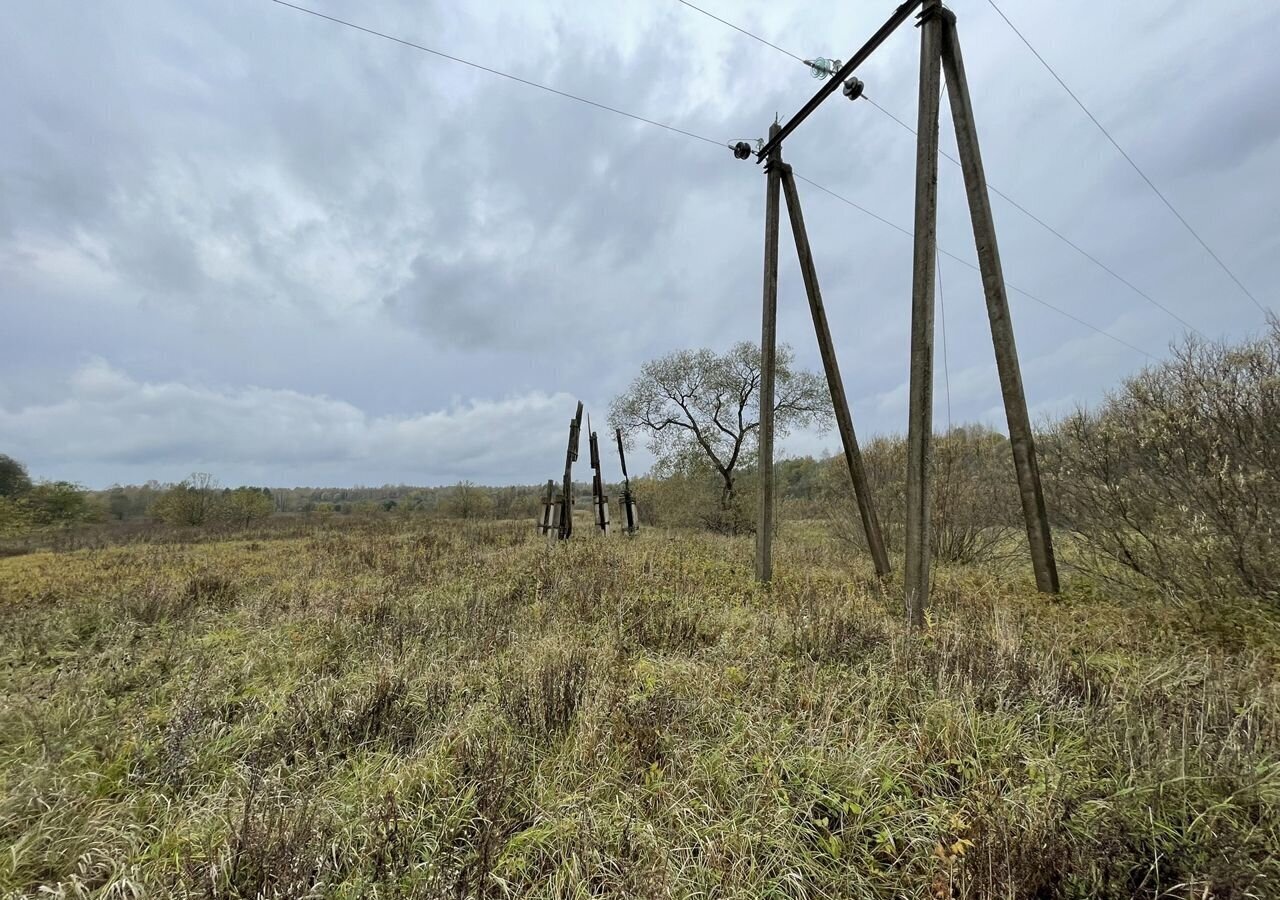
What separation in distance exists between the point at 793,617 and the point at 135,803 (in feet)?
15.5

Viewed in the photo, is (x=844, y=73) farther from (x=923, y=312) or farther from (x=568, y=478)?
(x=568, y=478)

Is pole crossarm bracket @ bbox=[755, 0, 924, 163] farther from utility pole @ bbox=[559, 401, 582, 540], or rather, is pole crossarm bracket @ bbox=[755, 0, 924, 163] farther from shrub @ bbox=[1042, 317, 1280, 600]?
utility pole @ bbox=[559, 401, 582, 540]

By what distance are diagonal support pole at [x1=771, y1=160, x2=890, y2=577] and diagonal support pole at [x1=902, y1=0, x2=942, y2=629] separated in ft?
7.01

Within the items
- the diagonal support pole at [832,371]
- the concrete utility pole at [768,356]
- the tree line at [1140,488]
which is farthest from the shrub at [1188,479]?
the concrete utility pole at [768,356]

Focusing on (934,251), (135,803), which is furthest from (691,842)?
(934,251)

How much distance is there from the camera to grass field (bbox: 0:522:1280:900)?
6.01 ft

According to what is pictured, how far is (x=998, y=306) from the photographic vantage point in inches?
198

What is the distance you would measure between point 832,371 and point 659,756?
573cm

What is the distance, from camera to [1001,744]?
252 cm

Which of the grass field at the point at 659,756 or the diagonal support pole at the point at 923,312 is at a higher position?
the diagonal support pole at the point at 923,312

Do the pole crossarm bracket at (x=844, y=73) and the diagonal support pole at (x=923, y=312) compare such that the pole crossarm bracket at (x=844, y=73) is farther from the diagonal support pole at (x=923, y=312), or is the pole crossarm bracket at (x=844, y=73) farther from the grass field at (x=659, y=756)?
the grass field at (x=659, y=756)

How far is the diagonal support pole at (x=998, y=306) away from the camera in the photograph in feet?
16.3

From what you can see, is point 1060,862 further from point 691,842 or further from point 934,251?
point 934,251

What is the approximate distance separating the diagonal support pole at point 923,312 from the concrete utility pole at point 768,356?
7.58 ft
